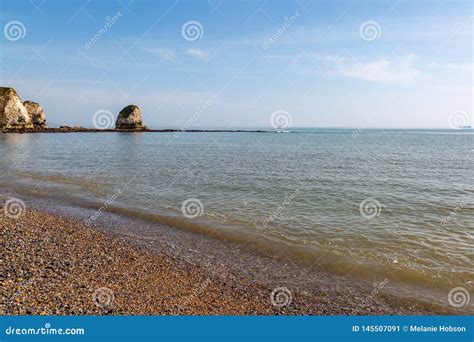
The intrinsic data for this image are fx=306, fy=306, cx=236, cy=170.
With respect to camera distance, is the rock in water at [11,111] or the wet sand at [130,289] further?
the rock in water at [11,111]

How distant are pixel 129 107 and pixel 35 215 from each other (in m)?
173

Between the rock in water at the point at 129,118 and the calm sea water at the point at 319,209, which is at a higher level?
the rock in water at the point at 129,118

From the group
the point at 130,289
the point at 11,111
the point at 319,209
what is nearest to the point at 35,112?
the point at 11,111

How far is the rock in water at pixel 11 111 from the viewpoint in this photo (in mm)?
100812

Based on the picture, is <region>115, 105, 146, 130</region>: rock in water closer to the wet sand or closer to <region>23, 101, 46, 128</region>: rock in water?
<region>23, 101, 46, 128</region>: rock in water

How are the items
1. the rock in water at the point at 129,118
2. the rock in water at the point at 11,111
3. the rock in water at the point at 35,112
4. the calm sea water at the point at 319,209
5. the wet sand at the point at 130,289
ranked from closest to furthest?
1. the wet sand at the point at 130,289
2. the calm sea water at the point at 319,209
3. the rock in water at the point at 11,111
4. the rock in water at the point at 35,112
5. the rock in water at the point at 129,118

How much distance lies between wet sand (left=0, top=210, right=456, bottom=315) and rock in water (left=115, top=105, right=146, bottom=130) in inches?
6888

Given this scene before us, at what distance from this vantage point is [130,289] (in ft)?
29.2

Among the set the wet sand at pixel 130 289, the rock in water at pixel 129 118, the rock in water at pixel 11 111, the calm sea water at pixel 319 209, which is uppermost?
the rock in water at pixel 129 118

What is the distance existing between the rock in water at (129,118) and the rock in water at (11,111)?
62.5m

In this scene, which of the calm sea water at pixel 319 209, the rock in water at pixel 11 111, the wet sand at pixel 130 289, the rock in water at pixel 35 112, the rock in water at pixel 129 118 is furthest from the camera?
the rock in water at pixel 129 118

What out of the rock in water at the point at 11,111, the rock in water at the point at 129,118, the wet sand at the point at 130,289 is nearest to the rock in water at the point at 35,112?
the rock in water at the point at 11,111

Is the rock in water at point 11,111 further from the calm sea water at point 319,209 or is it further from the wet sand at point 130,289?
the wet sand at point 130,289

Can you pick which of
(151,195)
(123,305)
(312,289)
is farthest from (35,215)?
(312,289)
